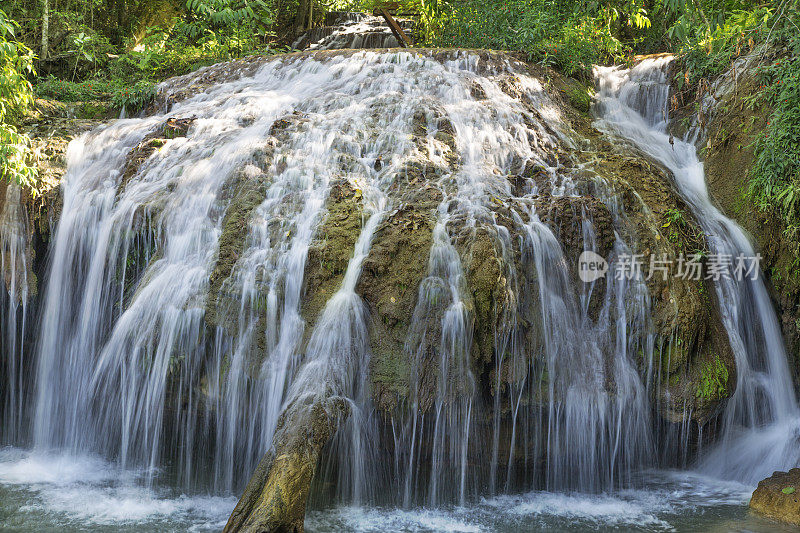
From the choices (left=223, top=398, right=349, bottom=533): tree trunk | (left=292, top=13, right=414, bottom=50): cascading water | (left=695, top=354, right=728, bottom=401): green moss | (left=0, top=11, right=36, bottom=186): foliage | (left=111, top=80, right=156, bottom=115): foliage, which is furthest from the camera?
(left=292, top=13, right=414, bottom=50): cascading water

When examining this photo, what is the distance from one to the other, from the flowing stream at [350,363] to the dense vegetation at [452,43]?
1.06 m

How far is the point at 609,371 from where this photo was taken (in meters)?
4.99

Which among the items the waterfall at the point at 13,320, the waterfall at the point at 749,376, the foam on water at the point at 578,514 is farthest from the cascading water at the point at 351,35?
the foam on water at the point at 578,514

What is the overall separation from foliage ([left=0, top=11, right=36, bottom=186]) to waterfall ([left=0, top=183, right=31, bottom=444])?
0.38 m

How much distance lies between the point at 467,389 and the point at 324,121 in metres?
3.98

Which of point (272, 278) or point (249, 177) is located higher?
point (249, 177)

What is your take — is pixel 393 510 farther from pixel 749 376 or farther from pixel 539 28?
pixel 539 28

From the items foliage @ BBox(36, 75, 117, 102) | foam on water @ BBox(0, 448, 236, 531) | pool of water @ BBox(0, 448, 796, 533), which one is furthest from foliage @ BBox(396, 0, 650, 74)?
foam on water @ BBox(0, 448, 236, 531)

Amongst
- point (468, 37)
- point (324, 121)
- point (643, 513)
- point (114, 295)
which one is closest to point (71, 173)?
point (114, 295)

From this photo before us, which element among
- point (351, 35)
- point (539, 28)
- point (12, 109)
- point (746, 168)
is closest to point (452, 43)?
point (539, 28)

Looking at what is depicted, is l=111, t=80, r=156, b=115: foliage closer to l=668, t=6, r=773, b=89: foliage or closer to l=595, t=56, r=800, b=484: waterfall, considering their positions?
l=595, t=56, r=800, b=484: waterfall

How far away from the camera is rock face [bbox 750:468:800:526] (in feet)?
14.1

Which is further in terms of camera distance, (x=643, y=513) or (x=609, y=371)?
(x=609, y=371)

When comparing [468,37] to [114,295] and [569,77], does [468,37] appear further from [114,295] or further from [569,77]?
[114,295]
